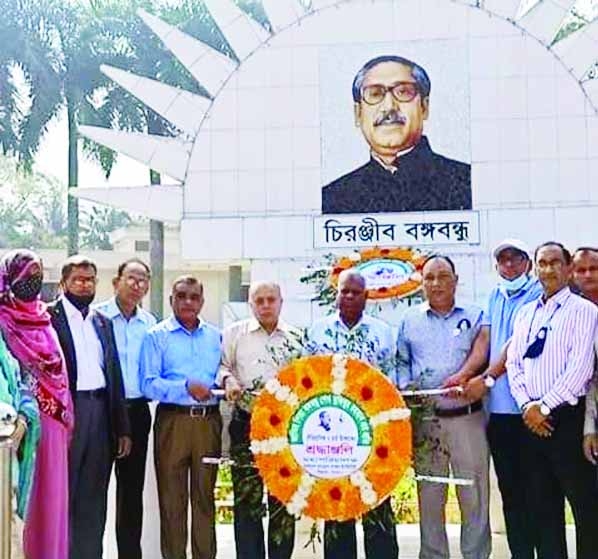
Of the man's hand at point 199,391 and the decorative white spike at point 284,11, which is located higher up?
the decorative white spike at point 284,11

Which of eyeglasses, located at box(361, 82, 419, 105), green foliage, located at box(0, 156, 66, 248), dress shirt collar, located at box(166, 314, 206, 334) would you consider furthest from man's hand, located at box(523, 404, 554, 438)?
green foliage, located at box(0, 156, 66, 248)

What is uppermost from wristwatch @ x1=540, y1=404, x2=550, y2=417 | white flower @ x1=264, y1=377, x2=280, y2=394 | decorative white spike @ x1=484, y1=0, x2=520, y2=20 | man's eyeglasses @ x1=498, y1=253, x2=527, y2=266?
decorative white spike @ x1=484, y1=0, x2=520, y2=20

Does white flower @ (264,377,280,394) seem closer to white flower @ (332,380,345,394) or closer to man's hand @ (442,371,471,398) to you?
white flower @ (332,380,345,394)

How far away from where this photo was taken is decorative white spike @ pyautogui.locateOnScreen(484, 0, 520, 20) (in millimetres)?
8375

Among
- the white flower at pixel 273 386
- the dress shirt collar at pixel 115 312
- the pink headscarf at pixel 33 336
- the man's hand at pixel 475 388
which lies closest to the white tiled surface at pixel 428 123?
the dress shirt collar at pixel 115 312

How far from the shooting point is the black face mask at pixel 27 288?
4.10 meters

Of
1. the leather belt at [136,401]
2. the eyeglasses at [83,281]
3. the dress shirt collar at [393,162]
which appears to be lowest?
the leather belt at [136,401]

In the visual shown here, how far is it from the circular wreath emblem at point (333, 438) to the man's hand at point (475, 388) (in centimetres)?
37

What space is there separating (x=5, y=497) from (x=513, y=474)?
2.47 metres

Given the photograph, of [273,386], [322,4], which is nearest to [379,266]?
[322,4]

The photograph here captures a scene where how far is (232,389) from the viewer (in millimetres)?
4738

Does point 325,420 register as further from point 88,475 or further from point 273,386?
point 88,475

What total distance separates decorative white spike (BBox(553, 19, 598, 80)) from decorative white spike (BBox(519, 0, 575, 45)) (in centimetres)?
17

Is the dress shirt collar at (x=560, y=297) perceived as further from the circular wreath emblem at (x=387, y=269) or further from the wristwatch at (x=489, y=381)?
the circular wreath emblem at (x=387, y=269)
